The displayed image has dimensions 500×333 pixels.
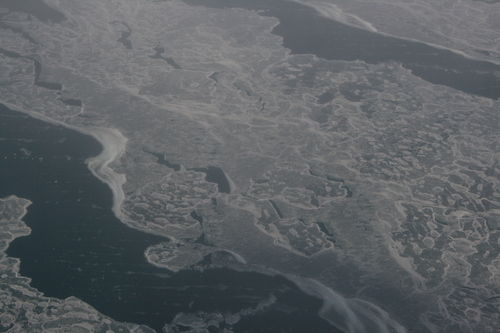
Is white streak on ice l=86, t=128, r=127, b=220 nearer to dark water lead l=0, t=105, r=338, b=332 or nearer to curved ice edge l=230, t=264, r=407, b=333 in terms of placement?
dark water lead l=0, t=105, r=338, b=332

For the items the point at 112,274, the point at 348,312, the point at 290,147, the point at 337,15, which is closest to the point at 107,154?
the point at 112,274

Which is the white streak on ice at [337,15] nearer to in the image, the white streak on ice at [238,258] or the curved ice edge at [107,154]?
the curved ice edge at [107,154]

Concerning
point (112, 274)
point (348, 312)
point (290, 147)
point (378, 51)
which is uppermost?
point (378, 51)

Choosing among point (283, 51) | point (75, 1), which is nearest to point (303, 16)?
point (283, 51)

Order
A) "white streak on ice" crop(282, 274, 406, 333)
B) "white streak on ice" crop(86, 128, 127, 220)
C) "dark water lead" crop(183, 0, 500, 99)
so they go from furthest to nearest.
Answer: "dark water lead" crop(183, 0, 500, 99) < "white streak on ice" crop(86, 128, 127, 220) < "white streak on ice" crop(282, 274, 406, 333)

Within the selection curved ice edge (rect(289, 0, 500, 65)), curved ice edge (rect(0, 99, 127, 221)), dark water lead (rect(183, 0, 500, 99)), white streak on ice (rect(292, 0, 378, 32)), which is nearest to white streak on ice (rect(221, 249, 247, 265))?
curved ice edge (rect(0, 99, 127, 221))

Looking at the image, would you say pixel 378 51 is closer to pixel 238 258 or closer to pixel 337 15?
pixel 337 15

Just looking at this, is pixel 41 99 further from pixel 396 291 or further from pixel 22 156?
pixel 396 291
